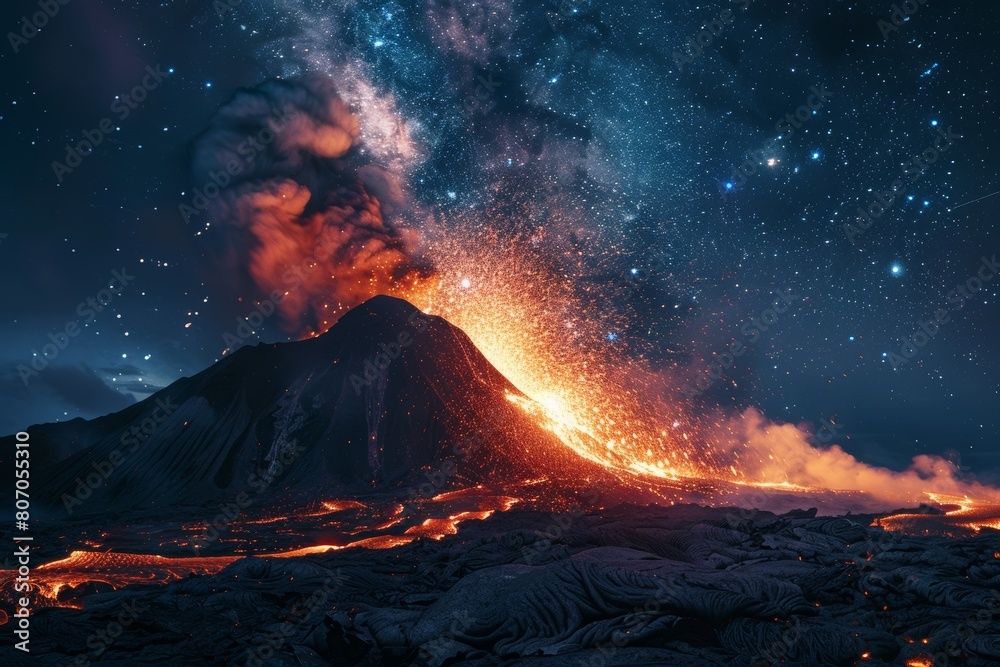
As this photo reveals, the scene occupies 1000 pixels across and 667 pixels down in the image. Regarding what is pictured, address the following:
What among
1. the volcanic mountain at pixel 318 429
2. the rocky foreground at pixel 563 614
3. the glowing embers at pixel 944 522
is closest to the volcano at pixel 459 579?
the rocky foreground at pixel 563 614

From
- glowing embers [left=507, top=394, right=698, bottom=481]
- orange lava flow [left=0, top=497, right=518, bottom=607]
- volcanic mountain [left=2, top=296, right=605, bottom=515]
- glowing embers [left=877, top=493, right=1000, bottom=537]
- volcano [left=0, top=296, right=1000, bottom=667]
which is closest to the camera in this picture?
volcano [left=0, top=296, right=1000, bottom=667]

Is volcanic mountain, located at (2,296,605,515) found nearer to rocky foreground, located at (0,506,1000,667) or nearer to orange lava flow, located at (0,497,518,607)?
orange lava flow, located at (0,497,518,607)

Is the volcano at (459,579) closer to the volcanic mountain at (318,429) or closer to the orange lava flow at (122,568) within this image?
the orange lava flow at (122,568)

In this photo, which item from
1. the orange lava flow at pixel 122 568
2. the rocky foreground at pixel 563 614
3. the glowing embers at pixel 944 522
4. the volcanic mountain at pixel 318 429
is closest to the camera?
the rocky foreground at pixel 563 614

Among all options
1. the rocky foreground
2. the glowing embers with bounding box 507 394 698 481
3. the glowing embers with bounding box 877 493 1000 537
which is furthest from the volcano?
the glowing embers with bounding box 507 394 698 481

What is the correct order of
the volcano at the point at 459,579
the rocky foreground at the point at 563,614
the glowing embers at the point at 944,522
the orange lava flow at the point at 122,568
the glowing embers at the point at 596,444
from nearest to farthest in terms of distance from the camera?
the rocky foreground at the point at 563,614, the volcano at the point at 459,579, the orange lava flow at the point at 122,568, the glowing embers at the point at 944,522, the glowing embers at the point at 596,444
